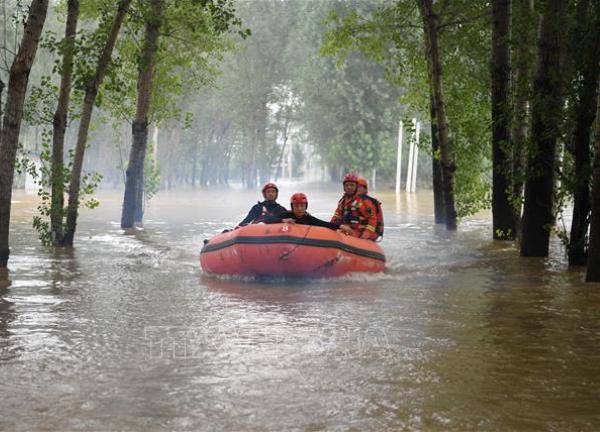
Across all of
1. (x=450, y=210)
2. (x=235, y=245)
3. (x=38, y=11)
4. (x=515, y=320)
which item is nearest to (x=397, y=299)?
(x=515, y=320)

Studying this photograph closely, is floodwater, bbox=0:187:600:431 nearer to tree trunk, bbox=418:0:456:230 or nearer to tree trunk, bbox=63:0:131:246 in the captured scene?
tree trunk, bbox=63:0:131:246

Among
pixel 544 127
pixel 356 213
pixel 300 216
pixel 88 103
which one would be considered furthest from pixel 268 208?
pixel 544 127

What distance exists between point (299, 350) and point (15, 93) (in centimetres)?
680

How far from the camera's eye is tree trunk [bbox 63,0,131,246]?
14844 mm

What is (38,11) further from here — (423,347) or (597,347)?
(597,347)

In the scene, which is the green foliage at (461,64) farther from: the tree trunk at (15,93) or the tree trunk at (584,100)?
the tree trunk at (15,93)

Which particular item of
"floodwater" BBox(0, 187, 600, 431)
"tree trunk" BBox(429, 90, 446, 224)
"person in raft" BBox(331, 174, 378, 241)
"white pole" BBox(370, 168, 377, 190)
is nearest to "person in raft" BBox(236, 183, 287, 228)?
"person in raft" BBox(331, 174, 378, 241)

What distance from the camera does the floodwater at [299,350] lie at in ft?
17.7

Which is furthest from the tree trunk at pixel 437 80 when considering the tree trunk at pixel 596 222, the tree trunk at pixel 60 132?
the tree trunk at pixel 596 222

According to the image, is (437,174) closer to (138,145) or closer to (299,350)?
(138,145)

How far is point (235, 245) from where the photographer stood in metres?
12.1

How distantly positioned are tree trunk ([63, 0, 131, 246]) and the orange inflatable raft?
449 cm

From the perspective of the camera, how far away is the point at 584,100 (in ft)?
41.2

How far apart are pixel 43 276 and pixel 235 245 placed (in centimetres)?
286
